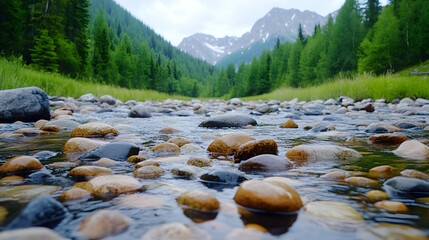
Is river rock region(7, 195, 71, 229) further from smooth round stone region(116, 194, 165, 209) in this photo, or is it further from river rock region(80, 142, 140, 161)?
river rock region(80, 142, 140, 161)

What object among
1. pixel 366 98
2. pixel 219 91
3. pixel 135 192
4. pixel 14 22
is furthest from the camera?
pixel 219 91

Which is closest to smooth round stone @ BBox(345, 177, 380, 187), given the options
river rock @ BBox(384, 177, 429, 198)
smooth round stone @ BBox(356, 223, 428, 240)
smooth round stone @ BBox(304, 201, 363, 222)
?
river rock @ BBox(384, 177, 429, 198)

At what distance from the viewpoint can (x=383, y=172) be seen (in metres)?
1.84

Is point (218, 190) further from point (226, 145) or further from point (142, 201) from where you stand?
point (226, 145)

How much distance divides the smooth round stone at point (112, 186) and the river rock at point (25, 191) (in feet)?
0.73

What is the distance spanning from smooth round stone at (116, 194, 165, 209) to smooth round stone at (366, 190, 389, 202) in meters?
1.15

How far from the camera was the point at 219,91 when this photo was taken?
76.1 m

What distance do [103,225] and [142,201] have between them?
327 millimetres

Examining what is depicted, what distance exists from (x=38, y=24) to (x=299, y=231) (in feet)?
87.8

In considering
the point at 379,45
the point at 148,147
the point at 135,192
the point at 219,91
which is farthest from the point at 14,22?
the point at 219,91

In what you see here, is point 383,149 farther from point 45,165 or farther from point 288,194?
point 45,165

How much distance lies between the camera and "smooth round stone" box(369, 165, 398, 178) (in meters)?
1.78

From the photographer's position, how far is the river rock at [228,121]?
507 cm

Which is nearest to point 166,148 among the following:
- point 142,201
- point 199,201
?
point 142,201
